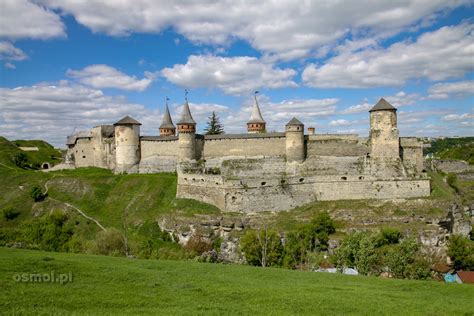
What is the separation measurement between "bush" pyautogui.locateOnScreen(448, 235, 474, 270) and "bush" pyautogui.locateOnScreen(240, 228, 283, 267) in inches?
597

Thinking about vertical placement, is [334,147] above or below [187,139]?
below

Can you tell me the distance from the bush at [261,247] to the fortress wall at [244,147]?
15486mm

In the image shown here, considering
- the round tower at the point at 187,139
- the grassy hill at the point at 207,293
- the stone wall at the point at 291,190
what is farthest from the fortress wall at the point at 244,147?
the grassy hill at the point at 207,293

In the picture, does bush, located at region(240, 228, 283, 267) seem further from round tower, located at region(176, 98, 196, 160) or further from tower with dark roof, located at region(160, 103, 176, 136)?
tower with dark roof, located at region(160, 103, 176, 136)

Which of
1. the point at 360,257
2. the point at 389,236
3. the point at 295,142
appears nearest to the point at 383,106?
the point at 295,142

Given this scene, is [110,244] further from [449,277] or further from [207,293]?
[449,277]

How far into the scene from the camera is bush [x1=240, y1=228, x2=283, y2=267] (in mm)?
37156

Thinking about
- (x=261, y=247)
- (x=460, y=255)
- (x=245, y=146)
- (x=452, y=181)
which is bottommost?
(x=460, y=255)

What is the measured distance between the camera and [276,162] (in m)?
51.7

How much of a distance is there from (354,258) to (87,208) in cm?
3138

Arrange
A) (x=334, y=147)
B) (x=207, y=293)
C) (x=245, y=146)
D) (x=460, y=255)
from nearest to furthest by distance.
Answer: (x=207, y=293) < (x=460, y=255) < (x=334, y=147) < (x=245, y=146)

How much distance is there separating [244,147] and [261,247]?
60.5 feet

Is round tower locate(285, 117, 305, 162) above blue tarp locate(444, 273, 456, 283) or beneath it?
above

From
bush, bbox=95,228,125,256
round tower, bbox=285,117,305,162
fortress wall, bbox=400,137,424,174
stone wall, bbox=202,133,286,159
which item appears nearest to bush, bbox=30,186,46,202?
bush, bbox=95,228,125,256
